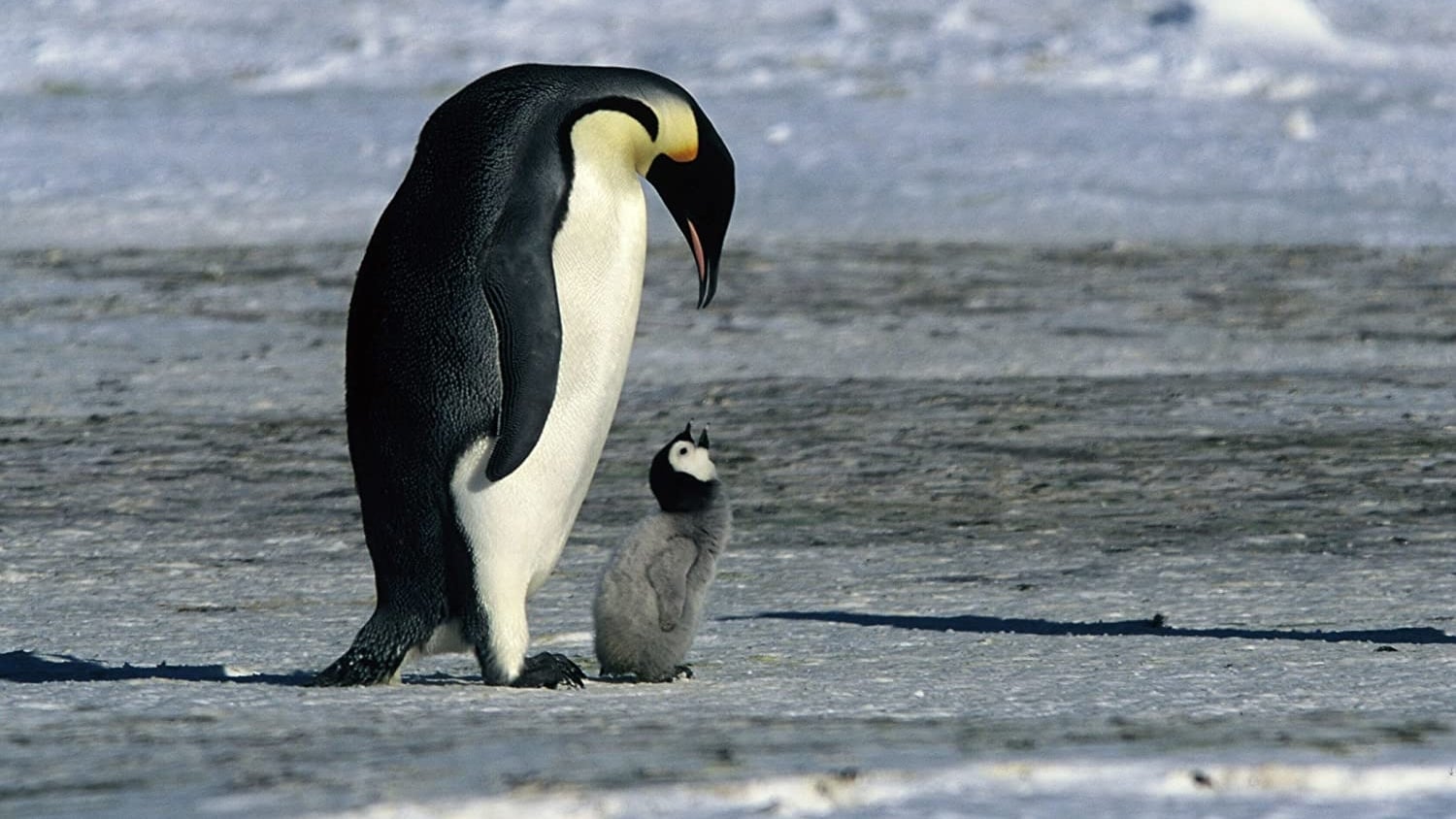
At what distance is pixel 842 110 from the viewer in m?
16.8

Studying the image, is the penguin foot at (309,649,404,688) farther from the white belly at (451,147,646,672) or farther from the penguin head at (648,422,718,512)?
the penguin head at (648,422,718,512)

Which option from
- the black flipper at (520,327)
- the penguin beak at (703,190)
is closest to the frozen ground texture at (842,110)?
the penguin beak at (703,190)

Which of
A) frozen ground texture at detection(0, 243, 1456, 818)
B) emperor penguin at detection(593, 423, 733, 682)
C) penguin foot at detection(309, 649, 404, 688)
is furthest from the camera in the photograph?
emperor penguin at detection(593, 423, 733, 682)

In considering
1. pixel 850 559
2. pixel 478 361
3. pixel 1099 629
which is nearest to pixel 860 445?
pixel 850 559

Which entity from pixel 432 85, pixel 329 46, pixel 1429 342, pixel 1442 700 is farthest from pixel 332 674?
pixel 329 46

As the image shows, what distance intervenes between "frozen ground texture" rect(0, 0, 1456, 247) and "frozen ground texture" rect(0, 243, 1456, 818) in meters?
2.15

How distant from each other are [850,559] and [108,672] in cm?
188

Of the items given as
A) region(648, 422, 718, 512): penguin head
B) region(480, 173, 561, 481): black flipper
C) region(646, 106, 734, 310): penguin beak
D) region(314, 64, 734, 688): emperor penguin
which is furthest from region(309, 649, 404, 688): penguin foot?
region(646, 106, 734, 310): penguin beak

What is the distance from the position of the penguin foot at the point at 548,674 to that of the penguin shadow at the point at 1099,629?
79 centimetres

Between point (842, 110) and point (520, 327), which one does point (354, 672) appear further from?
point (842, 110)

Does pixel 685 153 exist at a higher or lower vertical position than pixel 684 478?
higher

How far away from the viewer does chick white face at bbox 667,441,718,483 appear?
416 cm

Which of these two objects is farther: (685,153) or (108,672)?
(685,153)

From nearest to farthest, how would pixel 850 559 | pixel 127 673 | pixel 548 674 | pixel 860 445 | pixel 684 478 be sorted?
pixel 548 674 < pixel 127 673 < pixel 684 478 < pixel 850 559 < pixel 860 445
